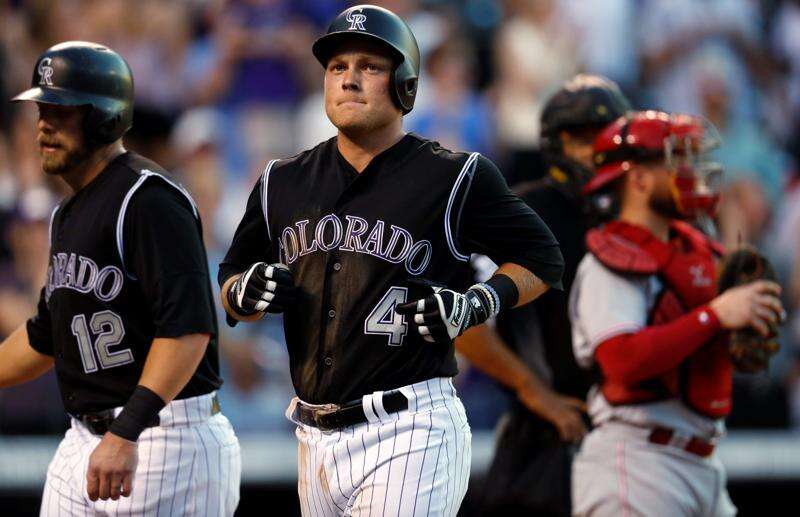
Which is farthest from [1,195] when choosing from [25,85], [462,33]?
[462,33]

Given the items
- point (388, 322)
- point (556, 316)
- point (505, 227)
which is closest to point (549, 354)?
point (556, 316)

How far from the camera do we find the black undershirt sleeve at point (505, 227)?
12.0 ft

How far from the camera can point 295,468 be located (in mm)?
7910

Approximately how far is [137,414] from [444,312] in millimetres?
1033

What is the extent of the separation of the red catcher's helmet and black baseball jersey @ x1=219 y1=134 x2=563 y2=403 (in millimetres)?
1068

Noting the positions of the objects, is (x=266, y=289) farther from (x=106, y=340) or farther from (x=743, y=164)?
(x=743, y=164)

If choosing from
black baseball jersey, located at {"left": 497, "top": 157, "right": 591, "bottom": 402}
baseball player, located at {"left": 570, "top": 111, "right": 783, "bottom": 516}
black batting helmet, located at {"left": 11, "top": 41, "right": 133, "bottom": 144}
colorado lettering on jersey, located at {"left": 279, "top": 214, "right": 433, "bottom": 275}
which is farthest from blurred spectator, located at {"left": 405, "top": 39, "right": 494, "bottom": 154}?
colorado lettering on jersey, located at {"left": 279, "top": 214, "right": 433, "bottom": 275}

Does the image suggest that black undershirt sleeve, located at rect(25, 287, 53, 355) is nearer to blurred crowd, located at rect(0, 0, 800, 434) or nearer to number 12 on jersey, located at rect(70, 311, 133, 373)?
number 12 on jersey, located at rect(70, 311, 133, 373)

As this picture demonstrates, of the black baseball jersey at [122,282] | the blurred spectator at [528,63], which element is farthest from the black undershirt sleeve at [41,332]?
the blurred spectator at [528,63]

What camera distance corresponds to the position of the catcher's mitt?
4.46 m

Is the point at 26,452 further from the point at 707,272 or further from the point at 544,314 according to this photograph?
the point at 707,272

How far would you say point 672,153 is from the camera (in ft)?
15.4

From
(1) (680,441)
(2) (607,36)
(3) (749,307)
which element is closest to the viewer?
(3) (749,307)

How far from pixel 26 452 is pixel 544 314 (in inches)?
160
